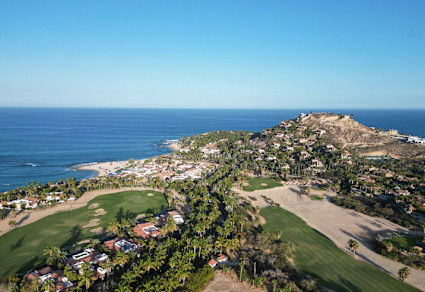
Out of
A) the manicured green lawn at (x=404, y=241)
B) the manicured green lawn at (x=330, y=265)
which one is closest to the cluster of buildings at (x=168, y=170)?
the manicured green lawn at (x=330, y=265)

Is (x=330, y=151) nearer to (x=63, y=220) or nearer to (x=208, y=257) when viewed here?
(x=208, y=257)

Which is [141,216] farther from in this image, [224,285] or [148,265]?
[224,285]

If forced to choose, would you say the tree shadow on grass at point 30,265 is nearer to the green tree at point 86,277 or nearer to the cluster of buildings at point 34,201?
the green tree at point 86,277

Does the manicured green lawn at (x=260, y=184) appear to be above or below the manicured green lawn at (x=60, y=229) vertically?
below

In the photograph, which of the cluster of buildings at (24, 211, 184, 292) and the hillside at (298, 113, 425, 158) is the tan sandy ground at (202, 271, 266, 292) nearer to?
the cluster of buildings at (24, 211, 184, 292)

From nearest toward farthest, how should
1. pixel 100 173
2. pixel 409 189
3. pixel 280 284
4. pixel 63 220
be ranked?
pixel 280 284
pixel 63 220
pixel 409 189
pixel 100 173

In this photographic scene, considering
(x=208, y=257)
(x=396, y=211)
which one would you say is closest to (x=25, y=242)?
(x=208, y=257)
